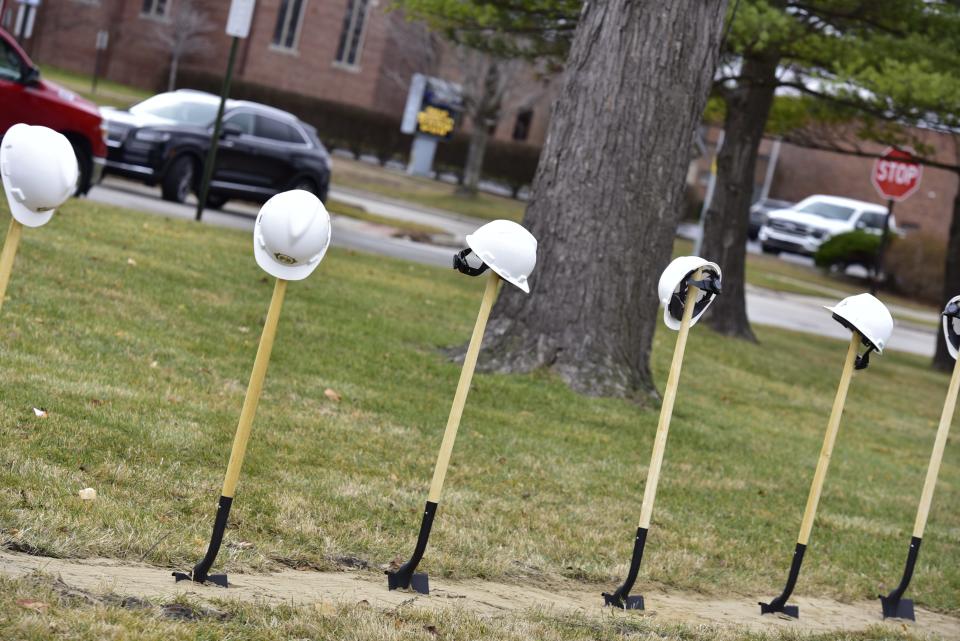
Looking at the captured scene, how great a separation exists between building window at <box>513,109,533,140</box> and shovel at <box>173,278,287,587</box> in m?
50.7

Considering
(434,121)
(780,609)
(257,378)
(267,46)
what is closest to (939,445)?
(780,609)

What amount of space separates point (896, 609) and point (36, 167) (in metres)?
4.10

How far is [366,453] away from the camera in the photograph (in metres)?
6.48

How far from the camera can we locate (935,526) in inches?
314

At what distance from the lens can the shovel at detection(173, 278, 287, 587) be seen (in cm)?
396

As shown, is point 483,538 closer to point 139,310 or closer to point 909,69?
point 139,310

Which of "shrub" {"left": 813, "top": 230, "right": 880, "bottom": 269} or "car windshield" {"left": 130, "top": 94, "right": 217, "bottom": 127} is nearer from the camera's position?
"car windshield" {"left": 130, "top": 94, "right": 217, "bottom": 127}

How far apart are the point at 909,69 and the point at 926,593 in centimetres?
930

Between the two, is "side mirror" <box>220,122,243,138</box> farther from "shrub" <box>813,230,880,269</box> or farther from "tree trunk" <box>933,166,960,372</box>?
"shrub" <box>813,230,880,269</box>

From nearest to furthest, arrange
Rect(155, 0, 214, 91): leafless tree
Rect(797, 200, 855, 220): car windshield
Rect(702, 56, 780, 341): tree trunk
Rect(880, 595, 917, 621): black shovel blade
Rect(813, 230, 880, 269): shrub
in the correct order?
Rect(880, 595, 917, 621): black shovel blade, Rect(702, 56, 780, 341): tree trunk, Rect(813, 230, 880, 269): shrub, Rect(797, 200, 855, 220): car windshield, Rect(155, 0, 214, 91): leafless tree

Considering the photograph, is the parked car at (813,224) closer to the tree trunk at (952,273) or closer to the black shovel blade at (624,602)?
the tree trunk at (952,273)

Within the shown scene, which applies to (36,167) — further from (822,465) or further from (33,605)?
(822,465)

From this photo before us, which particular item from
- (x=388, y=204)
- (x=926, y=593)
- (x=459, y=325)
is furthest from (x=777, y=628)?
(x=388, y=204)

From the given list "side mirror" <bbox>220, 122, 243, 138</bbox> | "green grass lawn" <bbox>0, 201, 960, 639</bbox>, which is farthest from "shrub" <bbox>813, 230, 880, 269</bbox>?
"green grass lawn" <bbox>0, 201, 960, 639</bbox>
